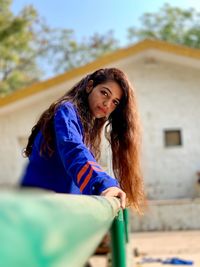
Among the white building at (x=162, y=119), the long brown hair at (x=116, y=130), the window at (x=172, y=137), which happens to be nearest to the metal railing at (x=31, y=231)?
the long brown hair at (x=116, y=130)

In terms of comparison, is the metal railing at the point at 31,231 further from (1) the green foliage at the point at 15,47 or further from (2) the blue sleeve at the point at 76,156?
(1) the green foliage at the point at 15,47

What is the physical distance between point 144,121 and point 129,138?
9832 millimetres

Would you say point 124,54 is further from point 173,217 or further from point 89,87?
point 89,87

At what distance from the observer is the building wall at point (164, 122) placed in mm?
11852

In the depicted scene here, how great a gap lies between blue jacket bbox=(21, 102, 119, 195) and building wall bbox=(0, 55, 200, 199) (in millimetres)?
9953

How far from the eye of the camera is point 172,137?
1206 cm

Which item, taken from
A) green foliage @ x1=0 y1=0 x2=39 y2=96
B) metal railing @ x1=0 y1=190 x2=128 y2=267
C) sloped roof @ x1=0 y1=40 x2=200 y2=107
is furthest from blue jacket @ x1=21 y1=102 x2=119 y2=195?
green foliage @ x1=0 y1=0 x2=39 y2=96

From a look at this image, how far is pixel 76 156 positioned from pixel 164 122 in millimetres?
10438

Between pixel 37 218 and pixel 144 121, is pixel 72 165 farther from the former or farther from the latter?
pixel 144 121

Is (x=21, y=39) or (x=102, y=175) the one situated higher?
(x=21, y=39)

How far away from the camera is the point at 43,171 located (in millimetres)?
1854

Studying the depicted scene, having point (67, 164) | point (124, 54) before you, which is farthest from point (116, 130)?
point (124, 54)

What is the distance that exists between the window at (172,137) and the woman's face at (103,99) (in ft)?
33.0

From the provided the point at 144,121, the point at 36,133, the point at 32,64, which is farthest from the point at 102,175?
the point at 32,64
